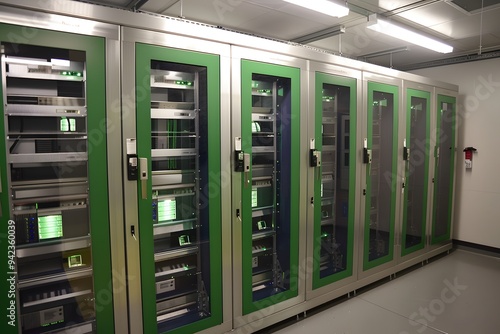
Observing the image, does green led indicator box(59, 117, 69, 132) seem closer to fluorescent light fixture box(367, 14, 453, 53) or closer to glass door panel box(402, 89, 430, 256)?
fluorescent light fixture box(367, 14, 453, 53)

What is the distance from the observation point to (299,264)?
10.5 ft

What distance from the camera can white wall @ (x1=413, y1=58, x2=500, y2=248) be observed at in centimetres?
517

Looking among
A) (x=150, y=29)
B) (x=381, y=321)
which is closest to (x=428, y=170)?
(x=381, y=321)

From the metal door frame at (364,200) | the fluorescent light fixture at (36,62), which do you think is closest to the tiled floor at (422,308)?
the metal door frame at (364,200)

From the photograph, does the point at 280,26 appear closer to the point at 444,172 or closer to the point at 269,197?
the point at 269,197

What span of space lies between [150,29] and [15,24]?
0.75 metres

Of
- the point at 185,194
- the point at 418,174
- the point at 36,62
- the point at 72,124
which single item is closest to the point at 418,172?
the point at 418,174

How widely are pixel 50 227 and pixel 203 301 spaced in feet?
4.20

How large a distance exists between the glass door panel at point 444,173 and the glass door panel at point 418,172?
13.1 inches

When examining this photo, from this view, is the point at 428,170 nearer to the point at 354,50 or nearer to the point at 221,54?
the point at 354,50

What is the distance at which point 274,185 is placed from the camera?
10.7ft

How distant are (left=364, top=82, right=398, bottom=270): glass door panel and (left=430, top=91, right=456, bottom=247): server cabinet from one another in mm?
1152

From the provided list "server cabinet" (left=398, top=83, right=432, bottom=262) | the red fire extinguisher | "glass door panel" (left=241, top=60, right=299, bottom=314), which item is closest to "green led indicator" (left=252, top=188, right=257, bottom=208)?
"glass door panel" (left=241, top=60, right=299, bottom=314)

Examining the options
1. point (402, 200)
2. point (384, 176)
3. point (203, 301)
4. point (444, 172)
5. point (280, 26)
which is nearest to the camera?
point (203, 301)
